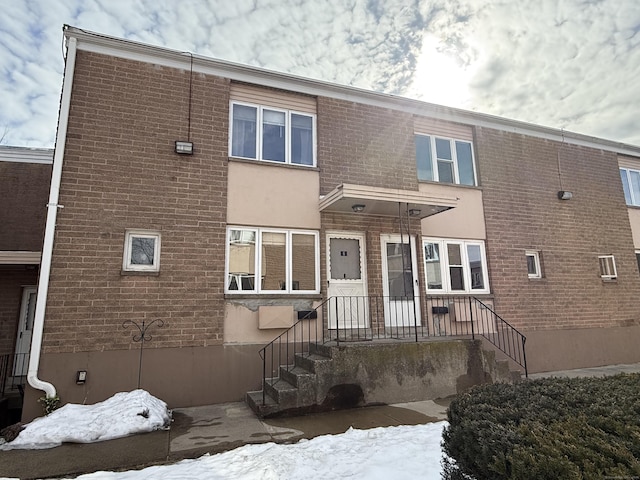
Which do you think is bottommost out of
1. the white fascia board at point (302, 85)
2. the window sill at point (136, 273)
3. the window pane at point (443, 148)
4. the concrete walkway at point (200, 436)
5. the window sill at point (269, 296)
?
the concrete walkway at point (200, 436)

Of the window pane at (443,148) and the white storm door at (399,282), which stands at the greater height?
the window pane at (443,148)

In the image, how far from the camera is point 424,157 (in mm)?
9695

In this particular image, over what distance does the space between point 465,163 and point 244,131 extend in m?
5.82

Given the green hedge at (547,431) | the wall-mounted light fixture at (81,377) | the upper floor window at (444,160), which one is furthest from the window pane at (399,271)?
the wall-mounted light fixture at (81,377)

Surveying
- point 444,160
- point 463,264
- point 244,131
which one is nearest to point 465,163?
point 444,160

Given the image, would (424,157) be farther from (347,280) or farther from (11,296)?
(11,296)

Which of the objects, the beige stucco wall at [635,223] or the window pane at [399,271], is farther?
the beige stucco wall at [635,223]

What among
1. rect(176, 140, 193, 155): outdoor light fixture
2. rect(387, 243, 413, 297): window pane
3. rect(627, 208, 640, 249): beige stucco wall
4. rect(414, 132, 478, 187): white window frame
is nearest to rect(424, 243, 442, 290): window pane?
rect(387, 243, 413, 297): window pane

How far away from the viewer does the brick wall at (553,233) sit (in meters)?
9.66

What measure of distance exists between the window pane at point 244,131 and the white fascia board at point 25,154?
240 inches

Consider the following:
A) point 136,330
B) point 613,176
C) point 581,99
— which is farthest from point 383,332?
point 613,176

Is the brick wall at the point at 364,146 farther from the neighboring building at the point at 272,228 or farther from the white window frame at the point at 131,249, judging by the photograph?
the white window frame at the point at 131,249

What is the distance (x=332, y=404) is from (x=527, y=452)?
4343 mm

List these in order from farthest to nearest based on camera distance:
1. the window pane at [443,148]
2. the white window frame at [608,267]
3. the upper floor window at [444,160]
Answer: the white window frame at [608,267]
the window pane at [443,148]
the upper floor window at [444,160]
